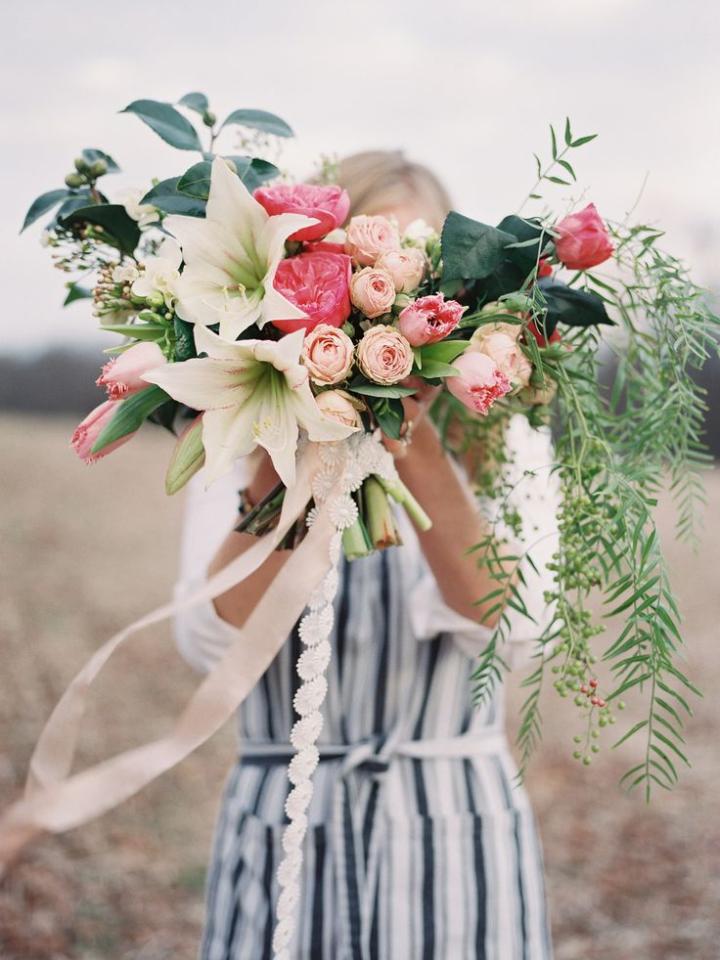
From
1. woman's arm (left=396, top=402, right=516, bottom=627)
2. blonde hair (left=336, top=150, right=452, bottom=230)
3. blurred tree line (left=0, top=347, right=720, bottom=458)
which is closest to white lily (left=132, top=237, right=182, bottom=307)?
woman's arm (left=396, top=402, right=516, bottom=627)

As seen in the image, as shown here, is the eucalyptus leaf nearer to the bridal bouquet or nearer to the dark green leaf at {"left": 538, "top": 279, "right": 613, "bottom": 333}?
the bridal bouquet

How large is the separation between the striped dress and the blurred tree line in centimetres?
493

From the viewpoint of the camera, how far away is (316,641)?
1.05m

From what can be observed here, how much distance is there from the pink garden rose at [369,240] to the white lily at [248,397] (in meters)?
0.15

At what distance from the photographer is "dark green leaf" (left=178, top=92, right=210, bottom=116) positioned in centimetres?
112

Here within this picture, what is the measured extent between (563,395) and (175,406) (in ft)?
1.48

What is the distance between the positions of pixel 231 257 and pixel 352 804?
90cm

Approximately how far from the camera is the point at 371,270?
3.10 feet

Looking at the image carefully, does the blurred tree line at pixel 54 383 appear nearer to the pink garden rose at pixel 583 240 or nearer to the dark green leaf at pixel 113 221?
the dark green leaf at pixel 113 221

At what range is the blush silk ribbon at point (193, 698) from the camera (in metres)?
1.03

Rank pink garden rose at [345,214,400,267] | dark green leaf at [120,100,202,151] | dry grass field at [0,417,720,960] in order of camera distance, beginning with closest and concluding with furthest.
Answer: pink garden rose at [345,214,400,267]
dark green leaf at [120,100,202,151]
dry grass field at [0,417,720,960]

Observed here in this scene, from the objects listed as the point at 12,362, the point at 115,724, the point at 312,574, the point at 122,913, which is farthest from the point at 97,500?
the point at 312,574

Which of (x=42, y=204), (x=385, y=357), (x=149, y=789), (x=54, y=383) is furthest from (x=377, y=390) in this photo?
(x=54, y=383)

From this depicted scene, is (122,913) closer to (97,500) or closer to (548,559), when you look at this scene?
(548,559)
